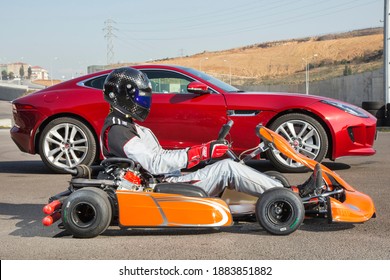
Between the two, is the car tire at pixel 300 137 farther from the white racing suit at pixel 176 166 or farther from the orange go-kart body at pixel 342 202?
the white racing suit at pixel 176 166

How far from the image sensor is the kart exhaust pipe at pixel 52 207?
16.5 feet

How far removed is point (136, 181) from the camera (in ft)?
17.4

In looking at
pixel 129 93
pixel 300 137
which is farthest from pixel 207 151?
pixel 300 137

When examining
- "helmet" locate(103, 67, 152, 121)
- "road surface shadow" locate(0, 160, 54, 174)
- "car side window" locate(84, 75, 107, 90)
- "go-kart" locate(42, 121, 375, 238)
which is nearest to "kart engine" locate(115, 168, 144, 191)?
"go-kart" locate(42, 121, 375, 238)

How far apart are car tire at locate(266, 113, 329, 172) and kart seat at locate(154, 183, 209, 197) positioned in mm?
3321

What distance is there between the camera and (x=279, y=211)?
16.3ft

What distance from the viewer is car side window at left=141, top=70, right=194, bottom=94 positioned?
8.66 m

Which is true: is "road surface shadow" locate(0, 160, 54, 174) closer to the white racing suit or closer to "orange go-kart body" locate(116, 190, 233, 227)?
the white racing suit

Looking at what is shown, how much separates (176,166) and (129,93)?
28.9 inches

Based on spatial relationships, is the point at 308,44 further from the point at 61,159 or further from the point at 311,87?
the point at 61,159

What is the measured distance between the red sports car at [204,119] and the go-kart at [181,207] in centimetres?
304

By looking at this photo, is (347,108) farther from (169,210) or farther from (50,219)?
(50,219)

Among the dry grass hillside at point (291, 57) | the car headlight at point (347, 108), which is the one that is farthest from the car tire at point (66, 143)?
the dry grass hillside at point (291, 57)

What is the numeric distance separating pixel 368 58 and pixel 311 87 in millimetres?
45182
